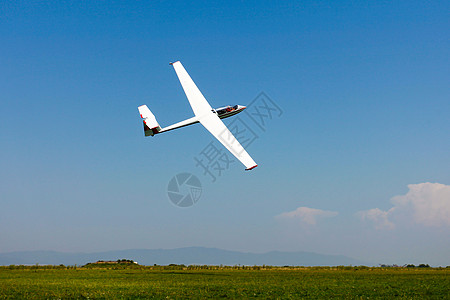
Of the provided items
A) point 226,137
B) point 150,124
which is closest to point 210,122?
point 226,137

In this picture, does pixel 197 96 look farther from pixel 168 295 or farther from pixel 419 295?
pixel 419 295

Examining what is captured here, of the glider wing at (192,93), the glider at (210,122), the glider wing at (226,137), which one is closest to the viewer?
the glider wing at (226,137)

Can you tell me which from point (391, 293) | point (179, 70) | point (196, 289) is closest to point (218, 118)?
point (179, 70)

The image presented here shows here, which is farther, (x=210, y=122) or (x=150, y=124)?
(x=210, y=122)

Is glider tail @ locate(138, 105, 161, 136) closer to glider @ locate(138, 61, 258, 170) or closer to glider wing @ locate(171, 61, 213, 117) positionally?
glider @ locate(138, 61, 258, 170)

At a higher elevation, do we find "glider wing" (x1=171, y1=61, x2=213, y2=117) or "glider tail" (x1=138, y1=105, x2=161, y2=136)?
"glider wing" (x1=171, y1=61, x2=213, y2=117)

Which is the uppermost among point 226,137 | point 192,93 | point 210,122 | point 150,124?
point 192,93

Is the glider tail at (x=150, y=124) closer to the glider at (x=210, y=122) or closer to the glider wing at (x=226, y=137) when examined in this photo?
the glider at (x=210, y=122)

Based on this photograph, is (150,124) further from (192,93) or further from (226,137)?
(192,93)

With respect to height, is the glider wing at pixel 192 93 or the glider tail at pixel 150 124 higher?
the glider wing at pixel 192 93

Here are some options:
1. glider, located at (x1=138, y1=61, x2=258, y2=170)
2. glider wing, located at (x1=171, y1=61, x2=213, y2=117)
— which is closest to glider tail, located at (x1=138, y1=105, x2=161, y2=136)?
glider, located at (x1=138, y1=61, x2=258, y2=170)

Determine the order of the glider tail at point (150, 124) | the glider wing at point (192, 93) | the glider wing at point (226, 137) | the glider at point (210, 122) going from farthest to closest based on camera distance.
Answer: the glider wing at point (192, 93) < the glider tail at point (150, 124) < the glider at point (210, 122) < the glider wing at point (226, 137)

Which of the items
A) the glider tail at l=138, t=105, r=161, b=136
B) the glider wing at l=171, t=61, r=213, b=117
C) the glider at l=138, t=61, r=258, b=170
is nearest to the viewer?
the glider at l=138, t=61, r=258, b=170

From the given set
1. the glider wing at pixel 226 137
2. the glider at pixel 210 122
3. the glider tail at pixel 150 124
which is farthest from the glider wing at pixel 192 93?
the glider tail at pixel 150 124
